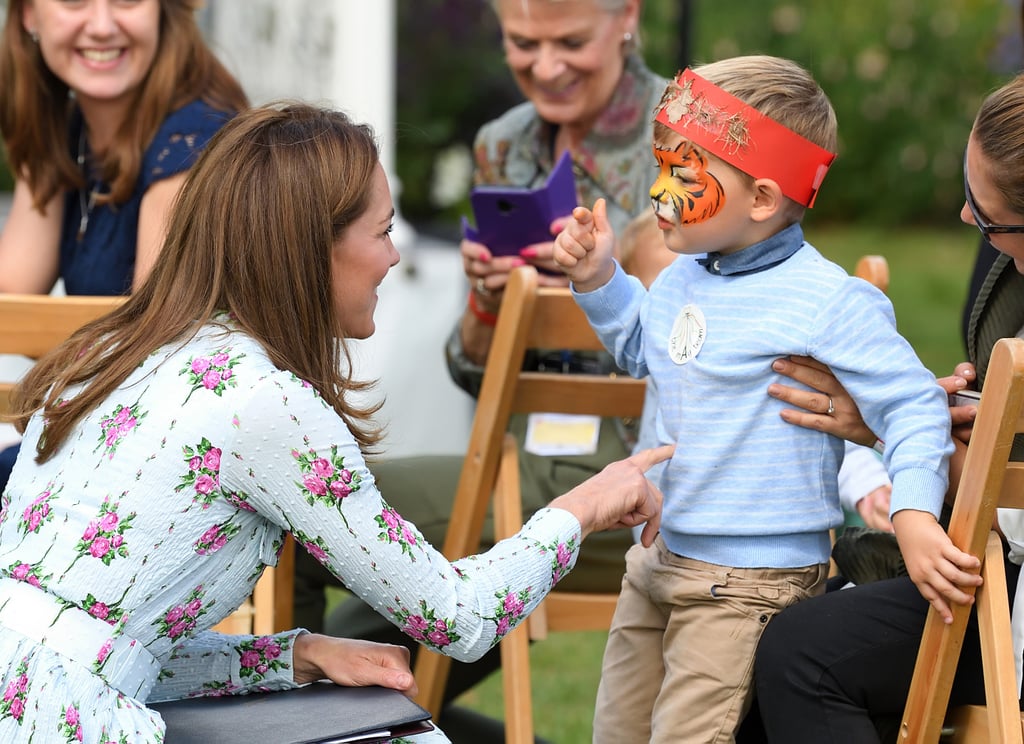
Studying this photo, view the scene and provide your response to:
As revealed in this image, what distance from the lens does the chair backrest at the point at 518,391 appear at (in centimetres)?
261

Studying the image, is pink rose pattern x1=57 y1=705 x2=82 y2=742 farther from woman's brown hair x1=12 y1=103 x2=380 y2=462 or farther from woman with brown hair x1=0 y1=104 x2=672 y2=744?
woman's brown hair x1=12 y1=103 x2=380 y2=462

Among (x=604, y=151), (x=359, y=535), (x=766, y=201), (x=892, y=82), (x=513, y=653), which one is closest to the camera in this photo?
(x=359, y=535)

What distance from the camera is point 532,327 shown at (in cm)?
265

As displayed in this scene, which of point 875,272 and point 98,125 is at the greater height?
point 98,125

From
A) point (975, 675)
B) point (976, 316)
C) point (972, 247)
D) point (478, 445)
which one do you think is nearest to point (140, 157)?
point (478, 445)

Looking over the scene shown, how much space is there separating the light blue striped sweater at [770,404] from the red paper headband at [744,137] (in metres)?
0.09

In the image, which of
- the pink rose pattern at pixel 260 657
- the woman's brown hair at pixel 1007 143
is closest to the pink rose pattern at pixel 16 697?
the pink rose pattern at pixel 260 657

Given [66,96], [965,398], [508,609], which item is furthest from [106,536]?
[66,96]

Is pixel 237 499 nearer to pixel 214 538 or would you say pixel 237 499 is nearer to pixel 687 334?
pixel 214 538

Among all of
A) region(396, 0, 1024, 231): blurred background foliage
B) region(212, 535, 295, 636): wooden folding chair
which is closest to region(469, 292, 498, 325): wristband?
region(212, 535, 295, 636): wooden folding chair

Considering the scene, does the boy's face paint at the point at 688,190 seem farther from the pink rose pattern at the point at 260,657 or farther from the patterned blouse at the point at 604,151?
the patterned blouse at the point at 604,151

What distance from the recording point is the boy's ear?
205 centimetres

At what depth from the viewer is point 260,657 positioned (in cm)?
213

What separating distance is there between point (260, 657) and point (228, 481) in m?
0.40
